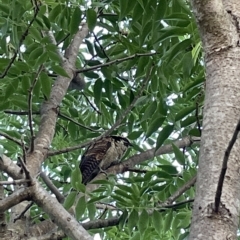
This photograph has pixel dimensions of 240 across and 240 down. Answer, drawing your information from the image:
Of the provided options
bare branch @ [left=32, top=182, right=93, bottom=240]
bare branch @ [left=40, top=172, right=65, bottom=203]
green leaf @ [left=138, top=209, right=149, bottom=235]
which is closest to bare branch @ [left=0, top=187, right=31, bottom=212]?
bare branch @ [left=32, top=182, right=93, bottom=240]

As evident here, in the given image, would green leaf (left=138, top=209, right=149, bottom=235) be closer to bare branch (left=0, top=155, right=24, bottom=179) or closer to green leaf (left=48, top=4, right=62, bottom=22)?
bare branch (left=0, top=155, right=24, bottom=179)

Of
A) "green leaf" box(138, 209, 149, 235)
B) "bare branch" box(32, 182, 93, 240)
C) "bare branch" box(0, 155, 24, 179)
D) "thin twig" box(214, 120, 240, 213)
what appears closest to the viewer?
"thin twig" box(214, 120, 240, 213)

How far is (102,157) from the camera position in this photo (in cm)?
321

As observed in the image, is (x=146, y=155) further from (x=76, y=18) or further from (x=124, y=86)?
(x=76, y=18)

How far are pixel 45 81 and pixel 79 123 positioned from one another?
0.73 metres

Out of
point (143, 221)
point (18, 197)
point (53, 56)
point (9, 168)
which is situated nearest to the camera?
point (18, 197)

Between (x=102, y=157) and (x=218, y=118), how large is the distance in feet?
6.71

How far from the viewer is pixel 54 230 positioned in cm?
220

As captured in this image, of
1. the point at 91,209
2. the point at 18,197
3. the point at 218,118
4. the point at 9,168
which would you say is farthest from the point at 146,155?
the point at 218,118

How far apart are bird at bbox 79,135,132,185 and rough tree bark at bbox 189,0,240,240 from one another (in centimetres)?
169

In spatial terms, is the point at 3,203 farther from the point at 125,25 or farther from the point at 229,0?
the point at 125,25

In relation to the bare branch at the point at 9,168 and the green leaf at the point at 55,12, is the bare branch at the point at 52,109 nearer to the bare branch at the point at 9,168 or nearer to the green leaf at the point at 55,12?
the bare branch at the point at 9,168

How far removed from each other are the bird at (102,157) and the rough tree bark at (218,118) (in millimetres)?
1689

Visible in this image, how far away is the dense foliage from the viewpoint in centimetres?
194
